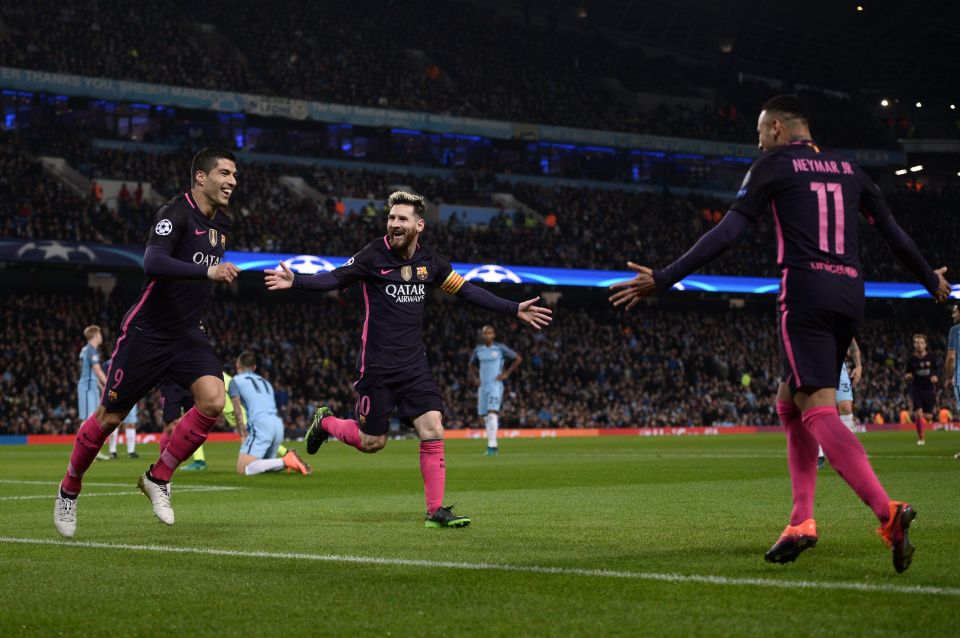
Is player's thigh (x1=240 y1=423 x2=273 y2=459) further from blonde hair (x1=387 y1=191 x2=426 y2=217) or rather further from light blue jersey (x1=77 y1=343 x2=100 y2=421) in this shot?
light blue jersey (x1=77 y1=343 x2=100 y2=421)

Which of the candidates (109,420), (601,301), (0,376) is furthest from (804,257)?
(601,301)

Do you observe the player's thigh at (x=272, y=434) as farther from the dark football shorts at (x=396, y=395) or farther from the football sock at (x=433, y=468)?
the football sock at (x=433, y=468)

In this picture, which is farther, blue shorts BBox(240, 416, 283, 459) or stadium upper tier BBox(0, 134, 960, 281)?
stadium upper tier BBox(0, 134, 960, 281)

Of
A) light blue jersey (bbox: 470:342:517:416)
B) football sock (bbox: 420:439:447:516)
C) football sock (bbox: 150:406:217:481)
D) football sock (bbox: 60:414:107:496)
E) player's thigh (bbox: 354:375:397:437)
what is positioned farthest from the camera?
light blue jersey (bbox: 470:342:517:416)

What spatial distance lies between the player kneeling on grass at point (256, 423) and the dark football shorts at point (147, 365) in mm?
7316

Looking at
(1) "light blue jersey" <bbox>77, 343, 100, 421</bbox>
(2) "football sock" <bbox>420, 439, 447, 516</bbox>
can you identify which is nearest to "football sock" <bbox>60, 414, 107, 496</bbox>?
(2) "football sock" <bbox>420, 439, 447, 516</bbox>

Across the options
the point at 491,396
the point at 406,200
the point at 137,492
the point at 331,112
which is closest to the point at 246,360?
the point at 137,492

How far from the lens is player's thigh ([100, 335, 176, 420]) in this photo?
8.71 metres

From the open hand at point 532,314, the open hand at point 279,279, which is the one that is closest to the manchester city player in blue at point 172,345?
the open hand at point 279,279

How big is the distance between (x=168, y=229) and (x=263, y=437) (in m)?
8.23

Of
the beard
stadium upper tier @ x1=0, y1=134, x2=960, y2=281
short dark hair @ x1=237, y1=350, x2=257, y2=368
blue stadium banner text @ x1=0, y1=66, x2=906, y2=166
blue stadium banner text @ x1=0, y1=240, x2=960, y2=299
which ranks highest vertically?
blue stadium banner text @ x1=0, y1=66, x2=906, y2=166

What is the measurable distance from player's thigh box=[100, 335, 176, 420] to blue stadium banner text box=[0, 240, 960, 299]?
18.5 metres

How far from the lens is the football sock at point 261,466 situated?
54.0ft

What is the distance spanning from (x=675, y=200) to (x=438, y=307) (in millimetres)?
16010
